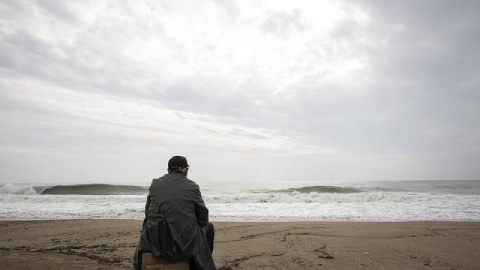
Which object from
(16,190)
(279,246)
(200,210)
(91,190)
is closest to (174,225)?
(200,210)

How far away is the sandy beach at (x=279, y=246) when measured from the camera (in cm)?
543

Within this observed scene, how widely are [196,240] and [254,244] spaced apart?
14.0 ft

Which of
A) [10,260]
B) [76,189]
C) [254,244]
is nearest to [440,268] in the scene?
[254,244]

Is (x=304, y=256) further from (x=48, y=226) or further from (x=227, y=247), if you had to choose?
(x=48, y=226)

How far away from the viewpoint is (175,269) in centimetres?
295

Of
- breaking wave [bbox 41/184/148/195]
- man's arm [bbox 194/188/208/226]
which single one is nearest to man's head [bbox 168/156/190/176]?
man's arm [bbox 194/188/208/226]

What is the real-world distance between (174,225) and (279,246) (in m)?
4.37

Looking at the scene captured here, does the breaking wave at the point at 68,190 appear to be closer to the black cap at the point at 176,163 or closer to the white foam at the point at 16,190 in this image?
the white foam at the point at 16,190

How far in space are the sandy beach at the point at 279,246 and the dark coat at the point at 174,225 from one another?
8.30 feet

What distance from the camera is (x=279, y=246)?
22.0 ft

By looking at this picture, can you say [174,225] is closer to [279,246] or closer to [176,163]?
[176,163]

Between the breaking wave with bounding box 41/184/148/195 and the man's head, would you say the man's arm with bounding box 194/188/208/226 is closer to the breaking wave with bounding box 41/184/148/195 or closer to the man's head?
the man's head

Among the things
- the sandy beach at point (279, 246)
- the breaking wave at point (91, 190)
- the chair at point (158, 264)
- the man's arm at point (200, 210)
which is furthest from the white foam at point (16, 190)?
the man's arm at point (200, 210)

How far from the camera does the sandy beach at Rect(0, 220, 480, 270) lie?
17.8 ft
